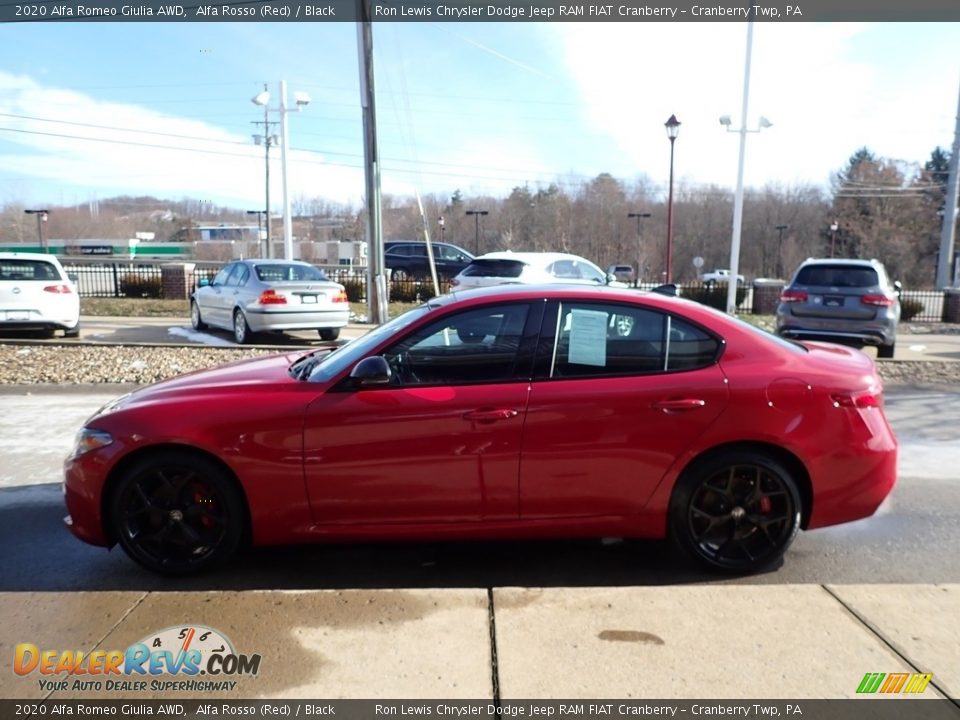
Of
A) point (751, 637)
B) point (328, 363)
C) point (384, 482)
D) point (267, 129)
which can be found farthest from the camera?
point (267, 129)

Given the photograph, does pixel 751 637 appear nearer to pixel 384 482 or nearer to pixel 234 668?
pixel 384 482

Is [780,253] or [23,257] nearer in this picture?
[23,257]

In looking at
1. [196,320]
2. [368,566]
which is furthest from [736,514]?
[196,320]

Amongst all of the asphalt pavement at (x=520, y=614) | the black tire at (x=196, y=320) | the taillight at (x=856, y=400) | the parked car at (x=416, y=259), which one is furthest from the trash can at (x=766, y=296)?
the taillight at (x=856, y=400)

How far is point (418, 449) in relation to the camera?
3.35m

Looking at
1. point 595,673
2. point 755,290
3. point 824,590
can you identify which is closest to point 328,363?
point 595,673

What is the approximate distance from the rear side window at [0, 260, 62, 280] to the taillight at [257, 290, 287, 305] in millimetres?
3646

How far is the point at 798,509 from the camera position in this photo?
3.51 metres

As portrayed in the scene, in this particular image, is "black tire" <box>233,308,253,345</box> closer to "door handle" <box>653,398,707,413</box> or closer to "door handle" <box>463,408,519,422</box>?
"door handle" <box>463,408,519,422</box>

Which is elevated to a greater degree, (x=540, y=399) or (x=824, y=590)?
(x=540, y=399)

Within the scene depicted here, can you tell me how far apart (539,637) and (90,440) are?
245cm

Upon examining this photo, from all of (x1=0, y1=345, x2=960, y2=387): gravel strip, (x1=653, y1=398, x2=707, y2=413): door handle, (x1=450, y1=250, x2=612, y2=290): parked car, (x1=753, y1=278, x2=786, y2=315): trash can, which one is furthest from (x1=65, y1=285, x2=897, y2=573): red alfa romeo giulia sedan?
(x1=753, y1=278, x2=786, y2=315): trash can

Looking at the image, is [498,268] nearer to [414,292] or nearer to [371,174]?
[371,174]

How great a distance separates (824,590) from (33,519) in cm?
469
